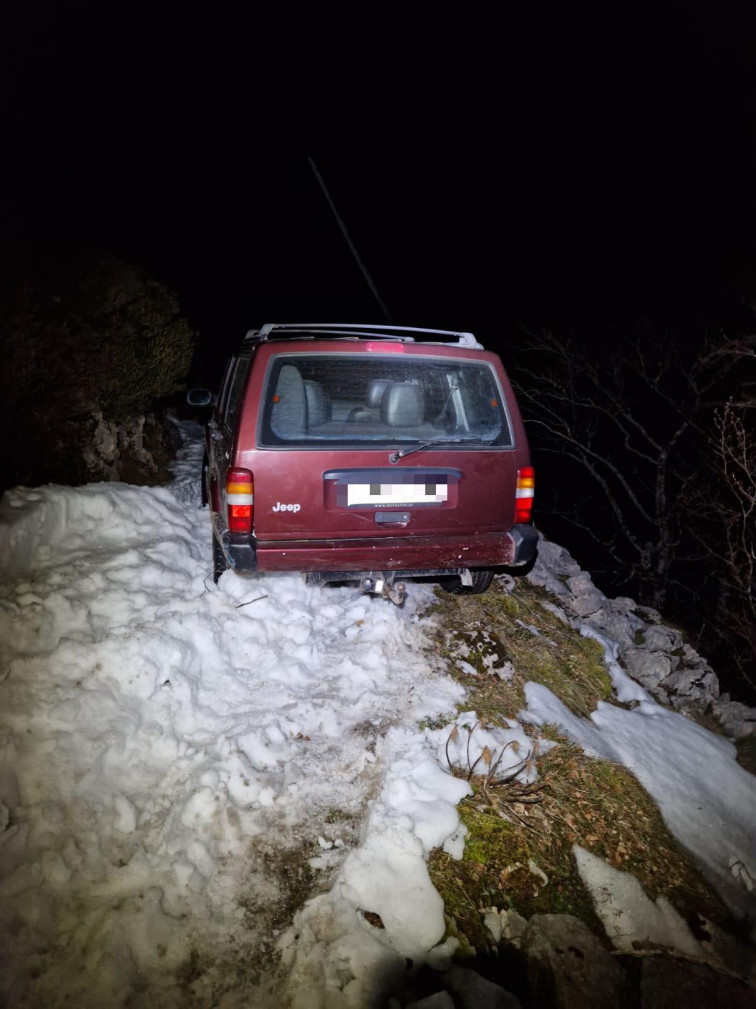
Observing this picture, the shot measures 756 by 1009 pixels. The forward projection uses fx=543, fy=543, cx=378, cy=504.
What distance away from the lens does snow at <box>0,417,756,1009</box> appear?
2164mm

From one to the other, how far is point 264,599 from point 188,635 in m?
0.73

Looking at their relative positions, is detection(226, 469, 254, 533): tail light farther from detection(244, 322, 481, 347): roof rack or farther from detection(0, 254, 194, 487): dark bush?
detection(0, 254, 194, 487): dark bush

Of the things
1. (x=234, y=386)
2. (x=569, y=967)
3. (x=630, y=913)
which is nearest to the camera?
(x=569, y=967)

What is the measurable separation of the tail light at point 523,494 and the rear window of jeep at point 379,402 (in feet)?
0.85

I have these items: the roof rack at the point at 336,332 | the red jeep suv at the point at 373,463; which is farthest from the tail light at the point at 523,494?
the roof rack at the point at 336,332

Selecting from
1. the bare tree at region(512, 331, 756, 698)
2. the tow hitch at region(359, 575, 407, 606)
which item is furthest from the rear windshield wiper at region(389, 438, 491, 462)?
the bare tree at region(512, 331, 756, 698)

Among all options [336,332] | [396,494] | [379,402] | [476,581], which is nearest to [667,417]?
[476,581]

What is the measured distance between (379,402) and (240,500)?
118 centimetres

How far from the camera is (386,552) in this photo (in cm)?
364

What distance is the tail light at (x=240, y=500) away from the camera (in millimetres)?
3293

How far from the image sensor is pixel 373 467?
3453 mm

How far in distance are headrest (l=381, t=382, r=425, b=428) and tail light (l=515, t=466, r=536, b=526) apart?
800 mm

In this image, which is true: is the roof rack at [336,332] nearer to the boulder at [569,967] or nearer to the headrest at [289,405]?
the headrest at [289,405]

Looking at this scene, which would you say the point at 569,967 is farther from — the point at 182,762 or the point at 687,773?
the point at 182,762
